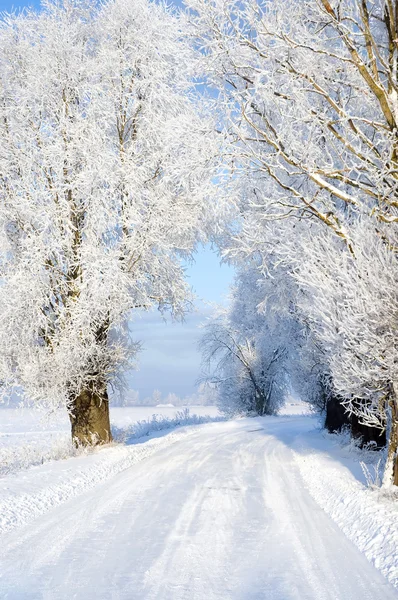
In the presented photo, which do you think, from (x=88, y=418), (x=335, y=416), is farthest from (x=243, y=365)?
(x=88, y=418)

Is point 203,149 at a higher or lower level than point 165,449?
higher

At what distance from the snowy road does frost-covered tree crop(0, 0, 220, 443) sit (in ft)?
18.2

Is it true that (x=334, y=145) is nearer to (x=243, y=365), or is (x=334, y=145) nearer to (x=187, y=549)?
(x=187, y=549)

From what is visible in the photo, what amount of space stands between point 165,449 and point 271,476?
5.53 m

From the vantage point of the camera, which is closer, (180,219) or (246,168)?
(246,168)

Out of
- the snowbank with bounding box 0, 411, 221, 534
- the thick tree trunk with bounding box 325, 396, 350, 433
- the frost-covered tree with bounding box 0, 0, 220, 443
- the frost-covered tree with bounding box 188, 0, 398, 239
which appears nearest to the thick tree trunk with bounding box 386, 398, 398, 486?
the frost-covered tree with bounding box 188, 0, 398, 239

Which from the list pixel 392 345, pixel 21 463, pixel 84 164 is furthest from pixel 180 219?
pixel 392 345

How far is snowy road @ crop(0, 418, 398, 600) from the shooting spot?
4367 mm

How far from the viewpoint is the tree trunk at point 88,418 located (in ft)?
48.9

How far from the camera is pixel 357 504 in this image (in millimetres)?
7391

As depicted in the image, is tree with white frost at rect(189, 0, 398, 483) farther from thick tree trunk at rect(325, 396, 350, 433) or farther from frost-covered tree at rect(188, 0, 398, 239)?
thick tree trunk at rect(325, 396, 350, 433)

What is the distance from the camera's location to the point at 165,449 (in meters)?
15.4

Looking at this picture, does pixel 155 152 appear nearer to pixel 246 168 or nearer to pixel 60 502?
pixel 246 168

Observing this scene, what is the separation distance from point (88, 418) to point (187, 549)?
10060 mm
